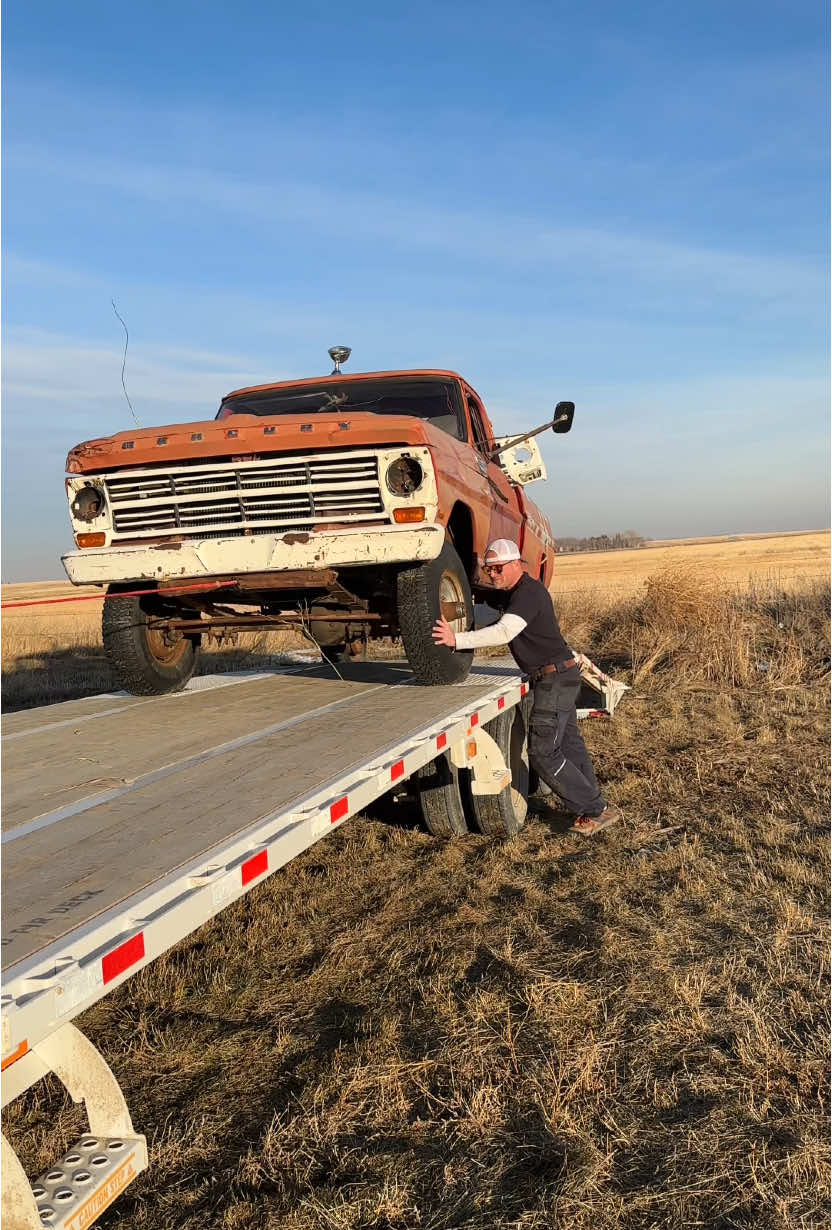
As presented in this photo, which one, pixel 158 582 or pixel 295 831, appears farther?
pixel 158 582

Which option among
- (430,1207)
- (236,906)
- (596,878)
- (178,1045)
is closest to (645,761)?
(596,878)

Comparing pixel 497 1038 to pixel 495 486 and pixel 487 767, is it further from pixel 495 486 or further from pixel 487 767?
pixel 495 486

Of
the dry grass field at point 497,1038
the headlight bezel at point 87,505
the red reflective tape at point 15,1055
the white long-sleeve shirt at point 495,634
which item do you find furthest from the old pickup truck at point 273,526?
the red reflective tape at point 15,1055

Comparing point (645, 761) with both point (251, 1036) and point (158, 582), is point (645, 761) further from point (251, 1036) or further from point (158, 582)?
point (251, 1036)

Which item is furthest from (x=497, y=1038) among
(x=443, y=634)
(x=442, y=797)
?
(x=442, y=797)

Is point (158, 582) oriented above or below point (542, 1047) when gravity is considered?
above

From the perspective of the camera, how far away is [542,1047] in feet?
11.3

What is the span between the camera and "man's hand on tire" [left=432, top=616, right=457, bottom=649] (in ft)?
17.3

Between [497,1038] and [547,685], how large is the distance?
8.90 feet

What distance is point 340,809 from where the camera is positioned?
3297 millimetres

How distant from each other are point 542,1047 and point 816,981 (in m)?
1.24

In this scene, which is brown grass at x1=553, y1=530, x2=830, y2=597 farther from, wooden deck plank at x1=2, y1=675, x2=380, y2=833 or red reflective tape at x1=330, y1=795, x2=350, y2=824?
red reflective tape at x1=330, y1=795, x2=350, y2=824

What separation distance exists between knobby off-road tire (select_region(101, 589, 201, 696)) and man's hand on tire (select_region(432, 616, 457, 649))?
1.76 meters

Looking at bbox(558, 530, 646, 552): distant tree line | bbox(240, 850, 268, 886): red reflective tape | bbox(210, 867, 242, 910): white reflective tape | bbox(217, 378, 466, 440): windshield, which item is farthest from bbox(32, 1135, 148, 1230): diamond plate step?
bbox(558, 530, 646, 552): distant tree line
